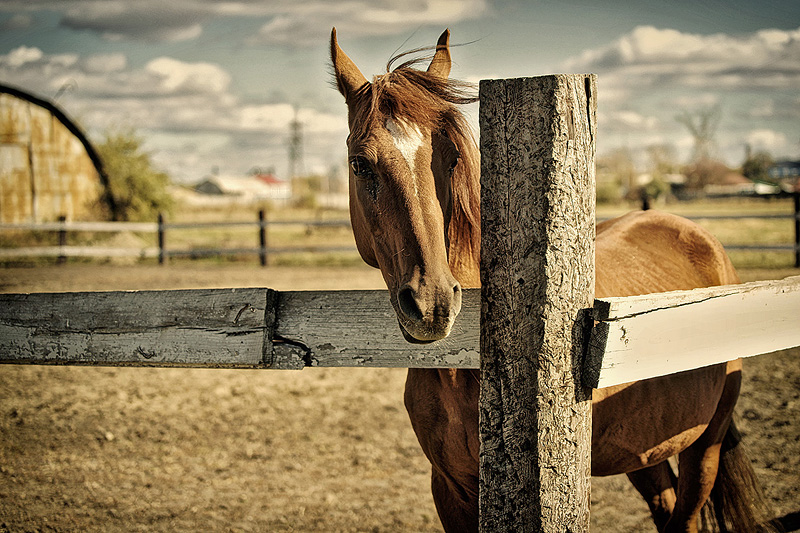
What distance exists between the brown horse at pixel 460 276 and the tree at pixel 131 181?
21259 millimetres

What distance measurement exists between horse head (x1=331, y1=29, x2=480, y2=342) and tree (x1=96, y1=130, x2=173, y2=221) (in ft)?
70.9

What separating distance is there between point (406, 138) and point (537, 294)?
2.13 ft

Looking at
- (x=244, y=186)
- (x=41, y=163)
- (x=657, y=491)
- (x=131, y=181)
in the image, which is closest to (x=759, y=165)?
(x=131, y=181)

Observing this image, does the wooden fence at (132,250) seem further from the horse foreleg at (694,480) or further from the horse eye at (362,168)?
the horse eye at (362,168)

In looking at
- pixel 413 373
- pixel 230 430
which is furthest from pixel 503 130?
pixel 230 430

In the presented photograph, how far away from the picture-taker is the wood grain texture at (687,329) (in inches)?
54.9

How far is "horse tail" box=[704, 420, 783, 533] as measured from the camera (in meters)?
2.91

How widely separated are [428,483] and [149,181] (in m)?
21.3

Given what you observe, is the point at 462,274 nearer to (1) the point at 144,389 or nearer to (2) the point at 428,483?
(2) the point at 428,483

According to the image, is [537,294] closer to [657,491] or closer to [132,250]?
[657,491]

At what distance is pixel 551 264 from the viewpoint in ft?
4.50

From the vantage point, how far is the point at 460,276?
2.00 meters

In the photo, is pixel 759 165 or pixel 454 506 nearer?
pixel 454 506

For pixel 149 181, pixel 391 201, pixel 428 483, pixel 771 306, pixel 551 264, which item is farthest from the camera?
pixel 149 181
